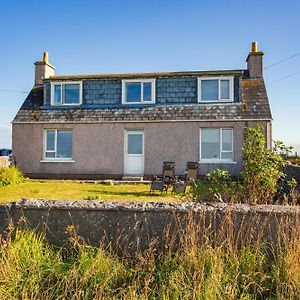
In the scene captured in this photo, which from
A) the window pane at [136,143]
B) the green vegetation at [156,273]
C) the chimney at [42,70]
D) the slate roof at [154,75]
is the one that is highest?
the chimney at [42,70]

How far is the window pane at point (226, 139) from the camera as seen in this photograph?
20.5m

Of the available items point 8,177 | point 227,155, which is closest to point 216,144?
point 227,155

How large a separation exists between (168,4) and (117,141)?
11698 millimetres

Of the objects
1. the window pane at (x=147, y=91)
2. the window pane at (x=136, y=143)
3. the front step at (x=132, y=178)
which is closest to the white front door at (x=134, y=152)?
the window pane at (x=136, y=143)

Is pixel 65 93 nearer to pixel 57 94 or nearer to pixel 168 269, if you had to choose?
pixel 57 94

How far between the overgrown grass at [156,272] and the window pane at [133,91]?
1760 cm

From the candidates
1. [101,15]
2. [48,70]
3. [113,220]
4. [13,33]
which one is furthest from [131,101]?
[113,220]

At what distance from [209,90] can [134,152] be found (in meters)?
5.71

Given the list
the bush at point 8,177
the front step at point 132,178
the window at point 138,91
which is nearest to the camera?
the bush at point 8,177

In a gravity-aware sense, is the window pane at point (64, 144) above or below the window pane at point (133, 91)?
below

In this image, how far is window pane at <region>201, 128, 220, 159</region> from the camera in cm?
2061

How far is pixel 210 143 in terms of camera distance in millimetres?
20672

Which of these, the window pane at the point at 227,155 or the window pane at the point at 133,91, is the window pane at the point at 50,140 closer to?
the window pane at the point at 133,91

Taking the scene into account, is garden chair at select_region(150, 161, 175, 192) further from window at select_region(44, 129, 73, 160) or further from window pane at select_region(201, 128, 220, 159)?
window at select_region(44, 129, 73, 160)
